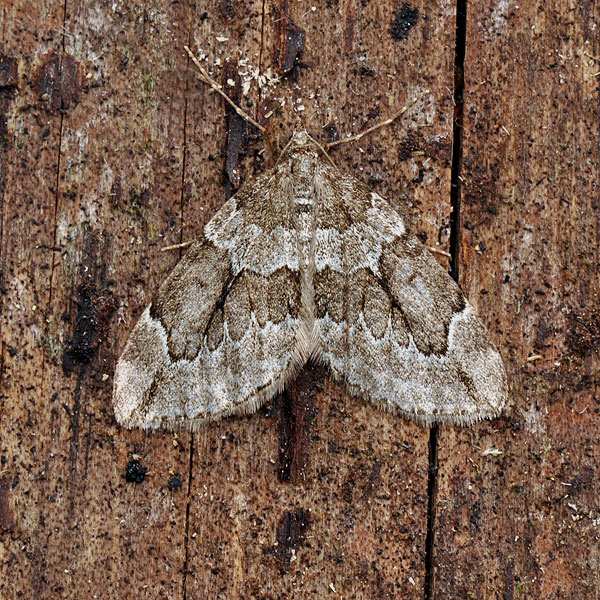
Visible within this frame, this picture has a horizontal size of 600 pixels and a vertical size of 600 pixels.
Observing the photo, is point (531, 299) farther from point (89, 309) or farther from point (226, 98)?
point (89, 309)

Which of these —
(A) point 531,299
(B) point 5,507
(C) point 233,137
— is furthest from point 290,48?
(B) point 5,507

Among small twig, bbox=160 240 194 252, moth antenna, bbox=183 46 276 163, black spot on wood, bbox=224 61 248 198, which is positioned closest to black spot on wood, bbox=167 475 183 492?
small twig, bbox=160 240 194 252

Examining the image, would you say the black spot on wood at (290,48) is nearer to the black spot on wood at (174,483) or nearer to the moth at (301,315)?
the moth at (301,315)

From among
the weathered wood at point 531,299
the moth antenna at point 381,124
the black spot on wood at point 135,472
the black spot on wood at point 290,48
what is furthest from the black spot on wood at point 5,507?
the black spot on wood at point 290,48

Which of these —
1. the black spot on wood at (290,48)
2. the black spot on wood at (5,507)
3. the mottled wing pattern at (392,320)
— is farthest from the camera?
the black spot on wood at (290,48)

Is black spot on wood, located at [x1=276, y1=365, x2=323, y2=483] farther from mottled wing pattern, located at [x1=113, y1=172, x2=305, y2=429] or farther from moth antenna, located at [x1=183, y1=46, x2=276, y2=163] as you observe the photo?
moth antenna, located at [x1=183, y1=46, x2=276, y2=163]

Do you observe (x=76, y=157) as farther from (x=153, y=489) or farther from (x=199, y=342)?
(x=153, y=489)

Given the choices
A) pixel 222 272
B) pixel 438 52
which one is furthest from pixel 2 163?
pixel 438 52

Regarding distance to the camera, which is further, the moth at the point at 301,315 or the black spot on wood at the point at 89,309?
the black spot on wood at the point at 89,309
